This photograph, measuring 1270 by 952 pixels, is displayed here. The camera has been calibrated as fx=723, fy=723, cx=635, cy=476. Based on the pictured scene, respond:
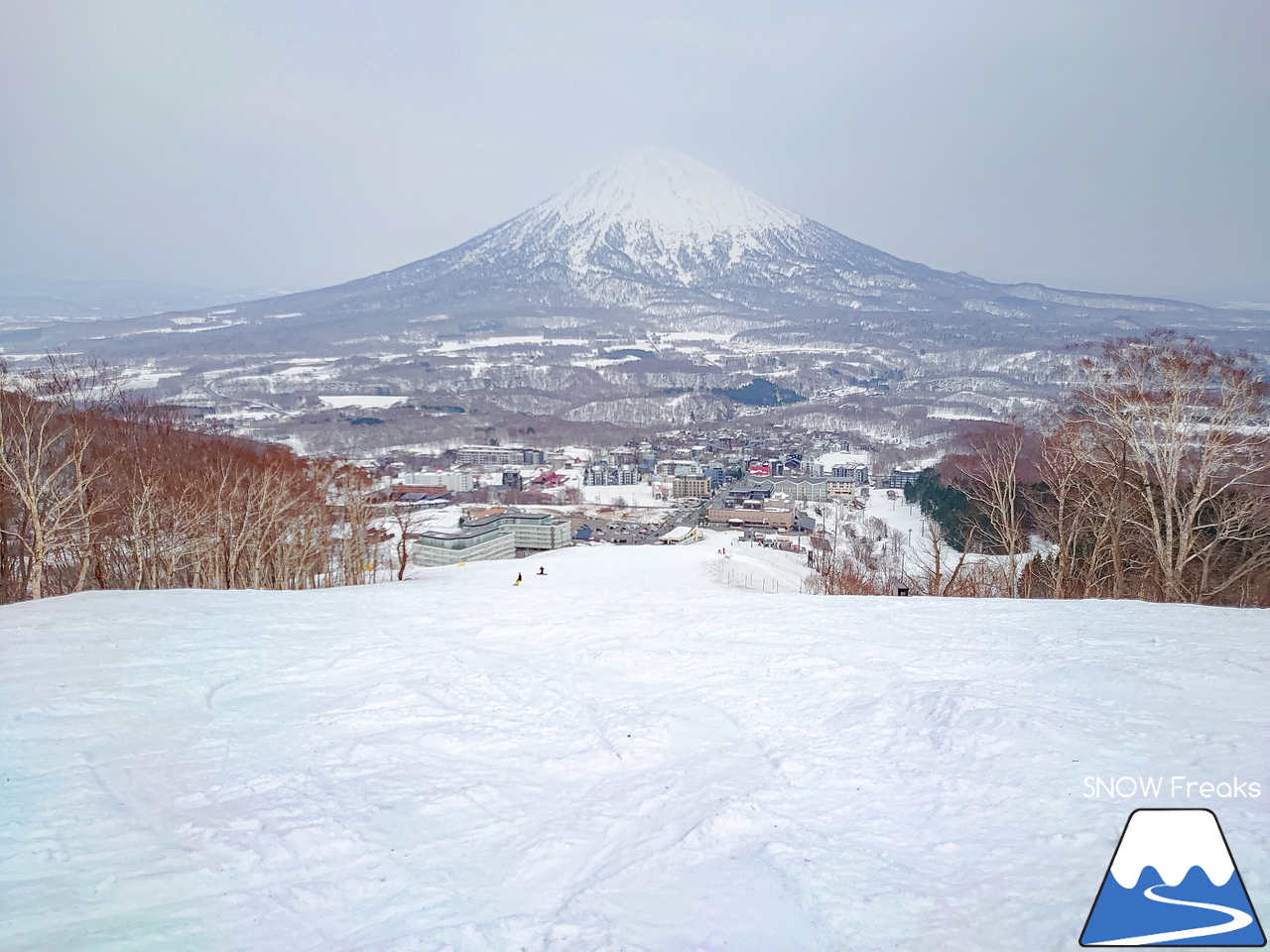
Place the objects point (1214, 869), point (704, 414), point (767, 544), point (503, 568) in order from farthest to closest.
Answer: point (704, 414) → point (767, 544) → point (503, 568) → point (1214, 869)

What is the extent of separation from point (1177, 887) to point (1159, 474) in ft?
A: 33.3

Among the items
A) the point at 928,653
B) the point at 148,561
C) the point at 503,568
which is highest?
the point at 928,653

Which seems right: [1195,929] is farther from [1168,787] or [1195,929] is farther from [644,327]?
[644,327]

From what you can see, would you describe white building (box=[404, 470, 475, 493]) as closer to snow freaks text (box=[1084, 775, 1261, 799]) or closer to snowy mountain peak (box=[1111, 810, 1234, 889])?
snow freaks text (box=[1084, 775, 1261, 799])

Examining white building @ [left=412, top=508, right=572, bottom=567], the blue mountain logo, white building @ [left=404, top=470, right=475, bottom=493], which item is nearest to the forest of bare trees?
the blue mountain logo

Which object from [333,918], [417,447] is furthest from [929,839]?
[417,447]

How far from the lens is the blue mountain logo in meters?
2.55

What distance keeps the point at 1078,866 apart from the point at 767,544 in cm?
2783

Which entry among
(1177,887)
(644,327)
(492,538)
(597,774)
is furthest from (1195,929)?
(644,327)

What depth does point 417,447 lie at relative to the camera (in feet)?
205

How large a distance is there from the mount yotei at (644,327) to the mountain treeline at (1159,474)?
6254 centimetres

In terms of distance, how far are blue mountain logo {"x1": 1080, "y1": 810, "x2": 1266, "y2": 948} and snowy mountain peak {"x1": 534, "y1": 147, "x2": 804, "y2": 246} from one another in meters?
180

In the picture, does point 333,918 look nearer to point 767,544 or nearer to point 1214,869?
point 1214,869

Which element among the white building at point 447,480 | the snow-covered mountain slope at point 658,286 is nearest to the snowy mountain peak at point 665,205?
the snow-covered mountain slope at point 658,286
